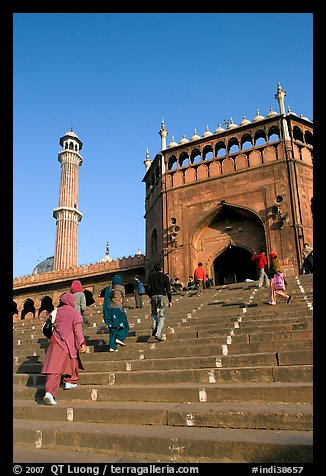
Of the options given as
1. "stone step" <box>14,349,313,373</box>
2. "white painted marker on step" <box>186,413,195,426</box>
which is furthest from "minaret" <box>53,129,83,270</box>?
"white painted marker on step" <box>186,413,195,426</box>

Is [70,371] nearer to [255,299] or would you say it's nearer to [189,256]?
[255,299]

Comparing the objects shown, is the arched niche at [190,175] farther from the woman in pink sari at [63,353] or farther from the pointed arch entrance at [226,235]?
the woman in pink sari at [63,353]

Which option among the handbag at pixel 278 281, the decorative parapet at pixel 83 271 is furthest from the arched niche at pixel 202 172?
the handbag at pixel 278 281

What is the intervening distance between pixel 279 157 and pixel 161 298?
50.6ft

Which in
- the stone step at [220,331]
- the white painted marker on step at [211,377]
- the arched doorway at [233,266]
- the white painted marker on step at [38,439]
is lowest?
the white painted marker on step at [38,439]

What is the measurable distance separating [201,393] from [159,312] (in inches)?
102

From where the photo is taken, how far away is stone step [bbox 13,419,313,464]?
274cm

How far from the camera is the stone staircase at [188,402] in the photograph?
117 inches

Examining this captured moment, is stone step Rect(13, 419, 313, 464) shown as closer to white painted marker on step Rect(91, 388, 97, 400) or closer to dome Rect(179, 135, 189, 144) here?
white painted marker on step Rect(91, 388, 97, 400)

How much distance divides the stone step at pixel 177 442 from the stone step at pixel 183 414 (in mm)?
69

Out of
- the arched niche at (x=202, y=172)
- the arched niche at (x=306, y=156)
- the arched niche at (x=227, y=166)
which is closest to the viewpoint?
the arched niche at (x=306, y=156)

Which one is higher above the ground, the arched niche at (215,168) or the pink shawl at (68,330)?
the arched niche at (215,168)
